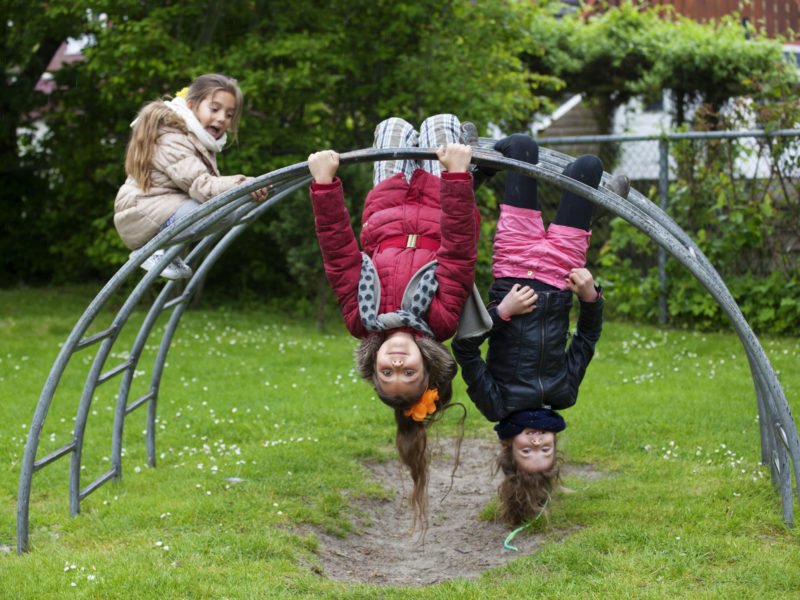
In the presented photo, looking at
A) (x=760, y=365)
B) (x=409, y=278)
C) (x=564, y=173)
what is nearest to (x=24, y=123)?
(x=409, y=278)

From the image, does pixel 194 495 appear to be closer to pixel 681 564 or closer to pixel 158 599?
pixel 158 599

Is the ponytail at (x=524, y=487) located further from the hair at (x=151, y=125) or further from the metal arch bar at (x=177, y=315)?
the hair at (x=151, y=125)

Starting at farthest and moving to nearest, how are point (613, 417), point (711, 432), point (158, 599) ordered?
point (613, 417) → point (711, 432) → point (158, 599)

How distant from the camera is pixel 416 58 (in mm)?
9609

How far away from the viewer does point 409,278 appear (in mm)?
3572

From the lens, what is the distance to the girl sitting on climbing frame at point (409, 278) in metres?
3.33

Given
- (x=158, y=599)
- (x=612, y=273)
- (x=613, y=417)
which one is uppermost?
(x=612, y=273)

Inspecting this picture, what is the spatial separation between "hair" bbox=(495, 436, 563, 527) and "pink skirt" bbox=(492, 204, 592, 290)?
0.83m

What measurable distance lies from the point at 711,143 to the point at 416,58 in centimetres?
322

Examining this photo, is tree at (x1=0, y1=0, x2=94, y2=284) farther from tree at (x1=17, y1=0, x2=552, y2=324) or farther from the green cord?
the green cord

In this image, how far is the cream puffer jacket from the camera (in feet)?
12.7

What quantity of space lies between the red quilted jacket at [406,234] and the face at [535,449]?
664mm

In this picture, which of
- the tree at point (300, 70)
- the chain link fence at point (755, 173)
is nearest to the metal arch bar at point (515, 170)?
the chain link fence at point (755, 173)

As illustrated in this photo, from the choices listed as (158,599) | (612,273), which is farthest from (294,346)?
(158,599)
